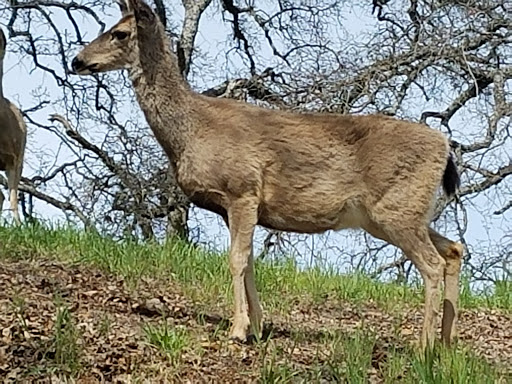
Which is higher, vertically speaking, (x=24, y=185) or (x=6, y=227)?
(x=24, y=185)

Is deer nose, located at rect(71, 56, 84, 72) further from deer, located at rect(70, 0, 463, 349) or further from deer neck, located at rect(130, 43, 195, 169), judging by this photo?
deer neck, located at rect(130, 43, 195, 169)

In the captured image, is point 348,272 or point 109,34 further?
point 348,272

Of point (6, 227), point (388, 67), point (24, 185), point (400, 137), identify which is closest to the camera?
point (400, 137)

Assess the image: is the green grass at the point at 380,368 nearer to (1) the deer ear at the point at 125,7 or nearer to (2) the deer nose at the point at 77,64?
(2) the deer nose at the point at 77,64

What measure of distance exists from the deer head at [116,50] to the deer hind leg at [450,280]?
2.42 meters

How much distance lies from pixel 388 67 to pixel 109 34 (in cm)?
856

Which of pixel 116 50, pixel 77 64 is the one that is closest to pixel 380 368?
pixel 116 50

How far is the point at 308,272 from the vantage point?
869 centimetres

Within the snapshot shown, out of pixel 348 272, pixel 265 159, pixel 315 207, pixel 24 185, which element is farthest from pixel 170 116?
pixel 24 185

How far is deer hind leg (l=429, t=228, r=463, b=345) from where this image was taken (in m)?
6.35

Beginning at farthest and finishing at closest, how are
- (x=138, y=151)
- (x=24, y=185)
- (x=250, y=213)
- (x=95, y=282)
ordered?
(x=24, y=185), (x=138, y=151), (x=95, y=282), (x=250, y=213)

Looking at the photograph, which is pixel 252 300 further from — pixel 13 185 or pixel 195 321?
pixel 13 185

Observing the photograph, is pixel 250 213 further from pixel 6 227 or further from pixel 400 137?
pixel 6 227

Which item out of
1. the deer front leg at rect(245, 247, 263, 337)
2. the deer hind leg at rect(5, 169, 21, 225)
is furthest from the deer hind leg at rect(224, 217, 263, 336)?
the deer hind leg at rect(5, 169, 21, 225)
